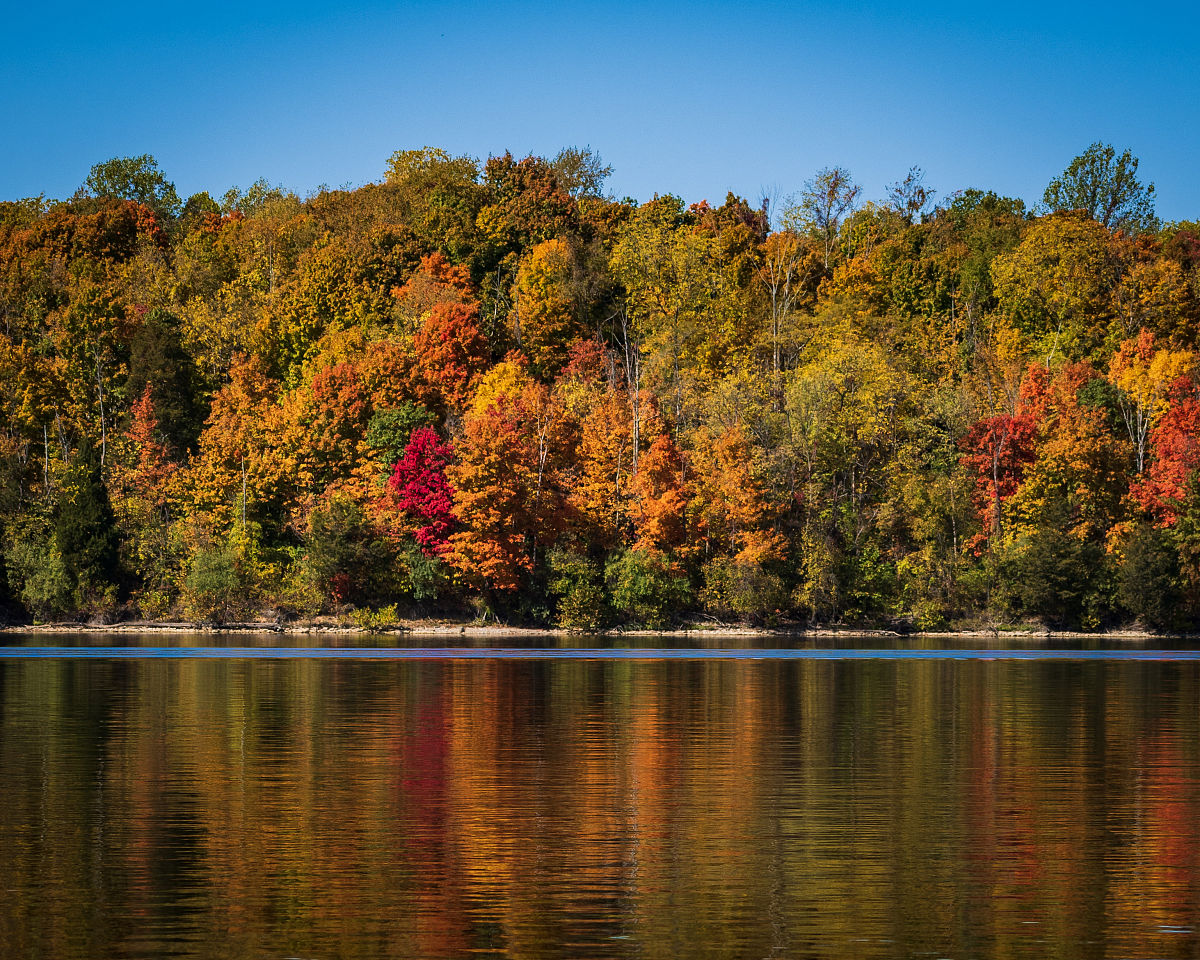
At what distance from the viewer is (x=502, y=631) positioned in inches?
3300

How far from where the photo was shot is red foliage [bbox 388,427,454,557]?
8562 cm

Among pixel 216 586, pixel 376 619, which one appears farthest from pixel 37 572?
pixel 376 619

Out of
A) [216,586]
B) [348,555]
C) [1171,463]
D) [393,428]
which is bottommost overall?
[216,586]

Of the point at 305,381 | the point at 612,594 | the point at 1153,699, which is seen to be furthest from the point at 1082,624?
the point at 305,381

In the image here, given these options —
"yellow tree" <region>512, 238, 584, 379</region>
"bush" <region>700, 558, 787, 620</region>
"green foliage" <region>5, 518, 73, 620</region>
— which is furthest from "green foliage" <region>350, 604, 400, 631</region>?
"yellow tree" <region>512, 238, 584, 379</region>

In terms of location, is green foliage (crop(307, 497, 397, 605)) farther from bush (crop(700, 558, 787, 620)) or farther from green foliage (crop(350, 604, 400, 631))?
bush (crop(700, 558, 787, 620))

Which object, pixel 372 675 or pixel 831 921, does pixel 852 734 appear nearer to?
pixel 831 921

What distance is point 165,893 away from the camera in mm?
17562

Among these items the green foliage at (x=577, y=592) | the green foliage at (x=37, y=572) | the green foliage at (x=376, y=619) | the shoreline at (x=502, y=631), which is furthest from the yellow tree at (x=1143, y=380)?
the green foliage at (x=37, y=572)

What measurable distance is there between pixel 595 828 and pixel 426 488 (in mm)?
65967

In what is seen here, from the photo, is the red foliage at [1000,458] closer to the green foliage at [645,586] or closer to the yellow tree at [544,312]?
the green foliage at [645,586]

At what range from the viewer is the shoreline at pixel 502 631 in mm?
82438

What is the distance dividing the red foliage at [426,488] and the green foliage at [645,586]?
974cm

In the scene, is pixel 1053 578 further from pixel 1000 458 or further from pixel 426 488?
pixel 426 488
